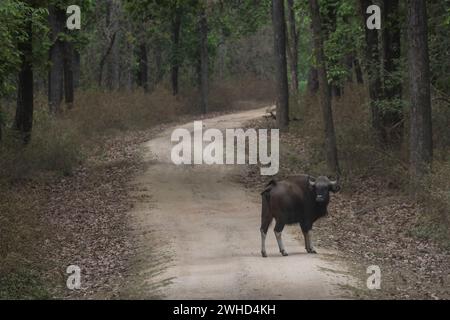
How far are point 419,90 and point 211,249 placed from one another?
781 cm

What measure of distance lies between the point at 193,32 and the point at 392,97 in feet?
103

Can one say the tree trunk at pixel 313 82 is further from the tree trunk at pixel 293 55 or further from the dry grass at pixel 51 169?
the dry grass at pixel 51 169

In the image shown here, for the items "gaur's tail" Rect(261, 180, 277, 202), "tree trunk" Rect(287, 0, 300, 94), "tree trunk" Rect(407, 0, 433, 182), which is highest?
"tree trunk" Rect(287, 0, 300, 94)

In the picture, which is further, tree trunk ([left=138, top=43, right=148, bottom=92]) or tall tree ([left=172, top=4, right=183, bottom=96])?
tall tree ([left=172, top=4, right=183, bottom=96])

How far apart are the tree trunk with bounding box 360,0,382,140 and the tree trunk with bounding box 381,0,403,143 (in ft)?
0.79

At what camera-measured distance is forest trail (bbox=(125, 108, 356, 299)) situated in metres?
12.9

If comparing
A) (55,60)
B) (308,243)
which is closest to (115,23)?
(55,60)

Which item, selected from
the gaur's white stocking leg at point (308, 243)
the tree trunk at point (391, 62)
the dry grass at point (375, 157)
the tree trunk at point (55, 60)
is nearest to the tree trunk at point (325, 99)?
the dry grass at point (375, 157)

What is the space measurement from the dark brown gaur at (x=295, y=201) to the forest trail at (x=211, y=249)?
2.34 feet

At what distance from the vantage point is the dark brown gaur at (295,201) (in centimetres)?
1466

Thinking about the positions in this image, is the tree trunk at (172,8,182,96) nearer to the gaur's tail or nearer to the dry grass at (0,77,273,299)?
the dry grass at (0,77,273,299)

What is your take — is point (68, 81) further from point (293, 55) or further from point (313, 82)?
point (293, 55)

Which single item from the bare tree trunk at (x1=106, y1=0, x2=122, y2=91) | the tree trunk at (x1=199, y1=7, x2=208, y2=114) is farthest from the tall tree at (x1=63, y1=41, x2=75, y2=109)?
the tree trunk at (x1=199, y1=7, x2=208, y2=114)
